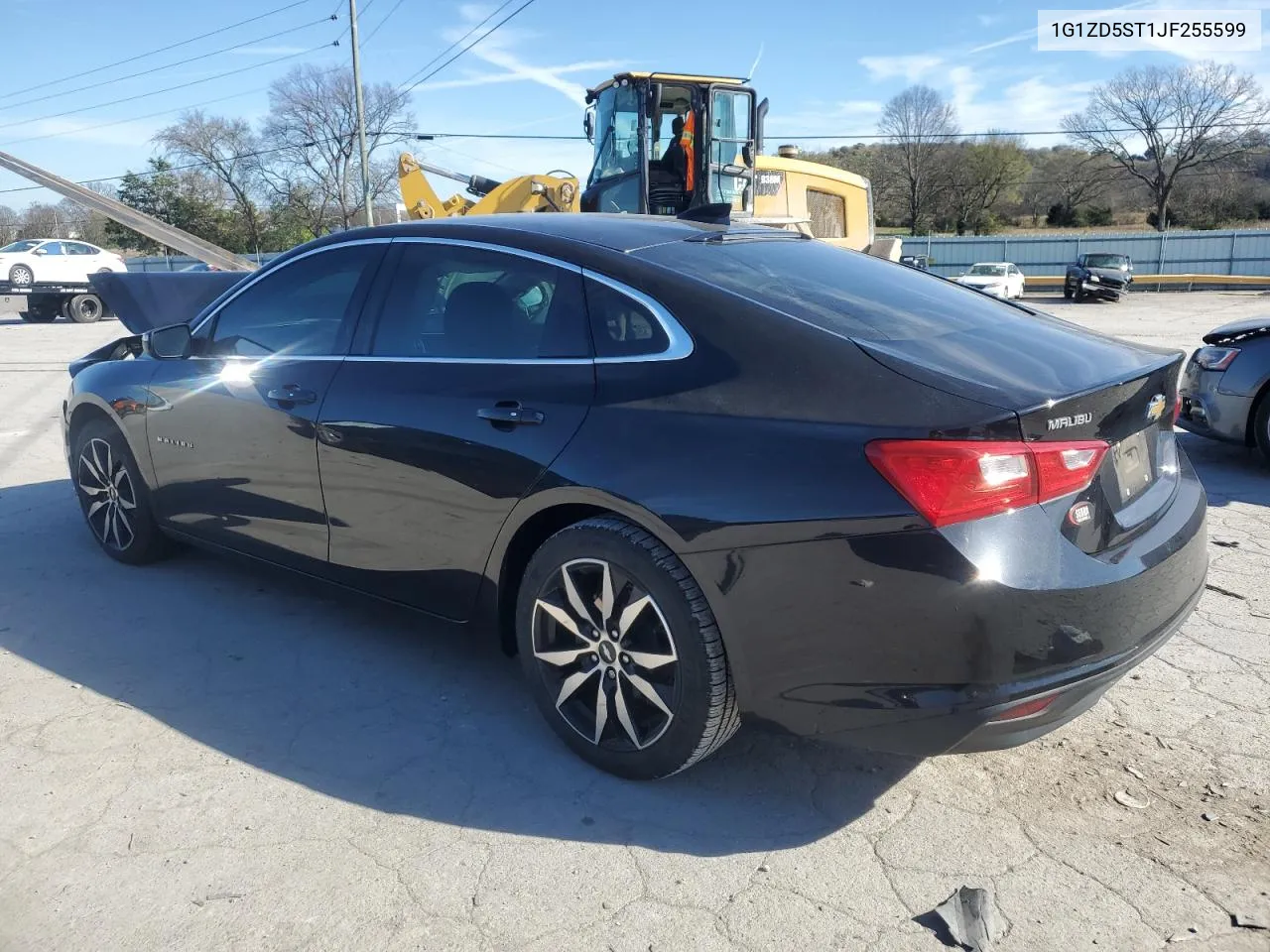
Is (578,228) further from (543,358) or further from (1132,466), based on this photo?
(1132,466)

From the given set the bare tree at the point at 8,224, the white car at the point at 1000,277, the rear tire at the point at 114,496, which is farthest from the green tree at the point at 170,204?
the rear tire at the point at 114,496

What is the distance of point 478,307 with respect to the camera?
134 inches

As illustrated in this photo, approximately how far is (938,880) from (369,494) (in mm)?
2191

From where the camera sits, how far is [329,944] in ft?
7.64

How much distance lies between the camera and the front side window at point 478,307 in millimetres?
3137

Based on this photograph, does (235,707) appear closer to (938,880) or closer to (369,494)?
(369,494)

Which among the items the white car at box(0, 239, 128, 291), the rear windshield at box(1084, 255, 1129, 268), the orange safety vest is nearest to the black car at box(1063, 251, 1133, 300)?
the rear windshield at box(1084, 255, 1129, 268)

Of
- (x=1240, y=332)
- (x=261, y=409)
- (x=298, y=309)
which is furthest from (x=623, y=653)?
(x=1240, y=332)

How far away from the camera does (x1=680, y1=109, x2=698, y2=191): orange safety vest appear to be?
13.2 metres

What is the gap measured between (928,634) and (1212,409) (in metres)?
5.45

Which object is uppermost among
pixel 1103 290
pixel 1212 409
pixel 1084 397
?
pixel 1084 397

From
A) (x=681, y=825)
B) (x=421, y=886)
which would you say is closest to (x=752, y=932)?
(x=681, y=825)

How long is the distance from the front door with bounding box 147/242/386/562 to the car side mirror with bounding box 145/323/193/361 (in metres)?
0.04

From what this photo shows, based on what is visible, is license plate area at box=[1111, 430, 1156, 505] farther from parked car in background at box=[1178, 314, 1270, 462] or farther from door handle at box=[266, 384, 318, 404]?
parked car in background at box=[1178, 314, 1270, 462]
